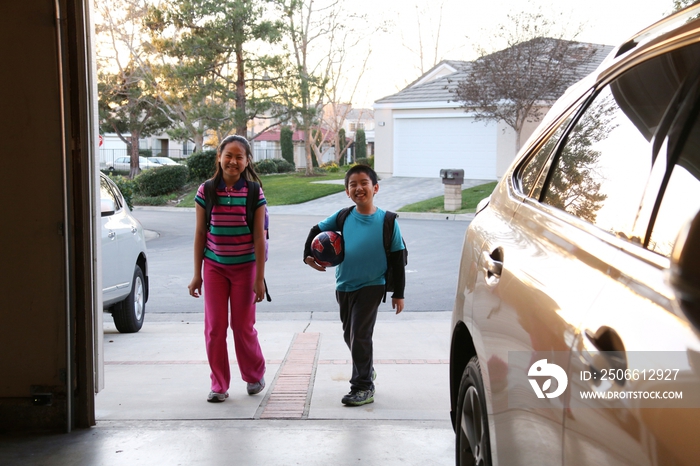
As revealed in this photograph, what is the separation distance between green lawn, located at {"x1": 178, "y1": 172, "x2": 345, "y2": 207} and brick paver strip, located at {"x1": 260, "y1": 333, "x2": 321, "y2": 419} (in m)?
20.3

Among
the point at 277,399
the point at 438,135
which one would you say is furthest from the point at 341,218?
the point at 438,135

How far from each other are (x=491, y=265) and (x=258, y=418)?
2642 millimetres

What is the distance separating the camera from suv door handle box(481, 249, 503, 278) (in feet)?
8.53

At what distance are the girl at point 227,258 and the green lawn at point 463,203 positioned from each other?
16.9 m

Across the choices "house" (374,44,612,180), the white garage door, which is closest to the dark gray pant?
"house" (374,44,612,180)

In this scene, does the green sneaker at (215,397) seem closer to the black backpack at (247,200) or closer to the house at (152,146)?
the black backpack at (247,200)

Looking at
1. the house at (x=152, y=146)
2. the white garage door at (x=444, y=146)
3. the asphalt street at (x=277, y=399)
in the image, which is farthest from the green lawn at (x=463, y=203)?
the house at (x=152, y=146)

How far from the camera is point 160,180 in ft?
97.4

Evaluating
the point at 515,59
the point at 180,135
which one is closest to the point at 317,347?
the point at 515,59

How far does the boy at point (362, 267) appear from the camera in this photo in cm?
503

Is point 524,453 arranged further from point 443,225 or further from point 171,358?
point 443,225

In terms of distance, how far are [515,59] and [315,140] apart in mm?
27599

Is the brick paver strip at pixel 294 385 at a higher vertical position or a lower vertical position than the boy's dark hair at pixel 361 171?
lower

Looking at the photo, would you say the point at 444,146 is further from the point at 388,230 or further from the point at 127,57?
the point at 388,230
